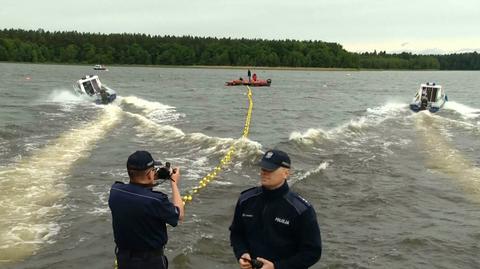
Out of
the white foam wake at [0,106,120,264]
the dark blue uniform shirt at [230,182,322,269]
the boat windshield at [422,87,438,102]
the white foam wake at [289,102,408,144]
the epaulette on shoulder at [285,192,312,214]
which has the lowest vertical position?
the white foam wake at [289,102,408,144]

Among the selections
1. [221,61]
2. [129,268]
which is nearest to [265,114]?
[129,268]

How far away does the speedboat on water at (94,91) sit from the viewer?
35.5m

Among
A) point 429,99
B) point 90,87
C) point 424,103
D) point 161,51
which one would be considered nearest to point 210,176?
point 424,103

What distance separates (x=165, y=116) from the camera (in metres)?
29.4

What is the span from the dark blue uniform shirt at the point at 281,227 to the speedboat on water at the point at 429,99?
32.6 meters

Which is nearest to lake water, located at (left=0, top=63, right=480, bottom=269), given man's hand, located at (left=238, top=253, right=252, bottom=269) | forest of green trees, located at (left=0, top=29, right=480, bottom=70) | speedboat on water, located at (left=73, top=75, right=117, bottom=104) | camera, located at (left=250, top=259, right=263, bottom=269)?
man's hand, located at (left=238, top=253, right=252, bottom=269)

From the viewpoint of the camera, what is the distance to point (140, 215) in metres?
A: 4.97

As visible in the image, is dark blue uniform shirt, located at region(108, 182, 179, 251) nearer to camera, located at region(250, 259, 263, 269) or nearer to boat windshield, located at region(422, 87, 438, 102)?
camera, located at region(250, 259, 263, 269)

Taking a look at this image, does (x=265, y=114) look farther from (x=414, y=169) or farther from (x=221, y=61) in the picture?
(x=221, y=61)

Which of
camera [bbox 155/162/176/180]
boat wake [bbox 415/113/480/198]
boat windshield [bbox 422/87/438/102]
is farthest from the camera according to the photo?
boat windshield [bbox 422/87/438/102]

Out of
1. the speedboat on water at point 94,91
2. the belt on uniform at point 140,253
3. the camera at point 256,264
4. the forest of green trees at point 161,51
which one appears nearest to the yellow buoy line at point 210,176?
the belt on uniform at point 140,253

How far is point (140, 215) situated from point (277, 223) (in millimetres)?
1449

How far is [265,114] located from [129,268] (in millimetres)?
27321

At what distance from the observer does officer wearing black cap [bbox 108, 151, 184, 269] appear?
16.2ft
